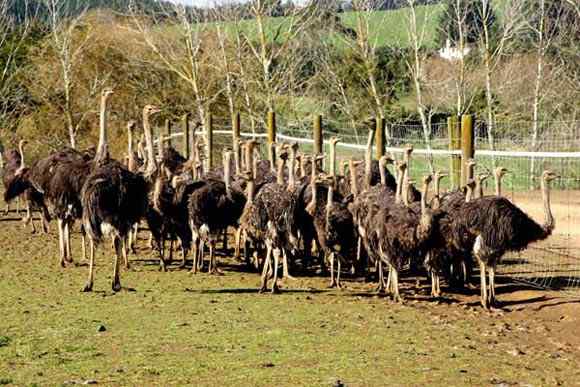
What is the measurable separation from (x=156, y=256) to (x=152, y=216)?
5.01 feet

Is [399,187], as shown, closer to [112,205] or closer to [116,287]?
[112,205]

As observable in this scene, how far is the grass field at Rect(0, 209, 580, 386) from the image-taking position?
709 centimetres

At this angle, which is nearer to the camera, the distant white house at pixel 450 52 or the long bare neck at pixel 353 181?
the long bare neck at pixel 353 181

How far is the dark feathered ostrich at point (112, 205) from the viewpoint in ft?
36.6

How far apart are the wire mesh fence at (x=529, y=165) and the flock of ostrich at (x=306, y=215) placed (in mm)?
921

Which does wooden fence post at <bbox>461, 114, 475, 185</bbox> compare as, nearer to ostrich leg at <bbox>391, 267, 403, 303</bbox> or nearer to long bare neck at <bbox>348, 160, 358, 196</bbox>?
long bare neck at <bbox>348, 160, 358, 196</bbox>

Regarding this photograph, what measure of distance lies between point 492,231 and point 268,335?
3.07 meters

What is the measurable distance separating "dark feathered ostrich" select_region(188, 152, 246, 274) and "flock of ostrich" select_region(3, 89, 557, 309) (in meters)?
0.02

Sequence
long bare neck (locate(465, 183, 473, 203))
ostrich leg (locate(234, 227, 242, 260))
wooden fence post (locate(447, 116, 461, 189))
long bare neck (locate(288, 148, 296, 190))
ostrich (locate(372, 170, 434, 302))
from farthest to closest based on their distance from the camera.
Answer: ostrich leg (locate(234, 227, 242, 260)) < wooden fence post (locate(447, 116, 461, 189)) < long bare neck (locate(288, 148, 296, 190)) < long bare neck (locate(465, 183, 473, 203)) < ostrich (locate(372, 170, 434, 302))

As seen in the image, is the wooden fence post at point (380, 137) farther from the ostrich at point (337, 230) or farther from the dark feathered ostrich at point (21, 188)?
the dark feathered ostrich at point (21, 188)

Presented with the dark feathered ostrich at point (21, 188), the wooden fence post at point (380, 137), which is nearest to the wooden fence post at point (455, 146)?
the wooden fence post at point (380, 137)

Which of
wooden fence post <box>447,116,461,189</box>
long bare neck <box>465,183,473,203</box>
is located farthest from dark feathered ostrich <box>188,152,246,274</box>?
long bare neck <box>465,183,473,203</box>

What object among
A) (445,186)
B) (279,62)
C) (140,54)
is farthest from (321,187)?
(140,54)

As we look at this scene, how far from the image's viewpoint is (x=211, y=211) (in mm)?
12859
